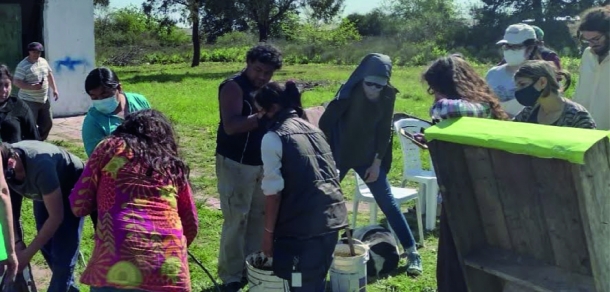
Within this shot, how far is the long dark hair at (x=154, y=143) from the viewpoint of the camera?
309 cm

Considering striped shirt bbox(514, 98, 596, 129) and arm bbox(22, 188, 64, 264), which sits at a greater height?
striped shirt bbox(514, 98, 596, 129)

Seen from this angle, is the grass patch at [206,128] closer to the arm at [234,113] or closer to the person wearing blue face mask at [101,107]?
the arm at [234,113]

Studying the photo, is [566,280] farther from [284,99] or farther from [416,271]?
[416,271]

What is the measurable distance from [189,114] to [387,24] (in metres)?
36.7

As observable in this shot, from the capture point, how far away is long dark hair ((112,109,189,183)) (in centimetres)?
309

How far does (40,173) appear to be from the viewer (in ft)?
11.1

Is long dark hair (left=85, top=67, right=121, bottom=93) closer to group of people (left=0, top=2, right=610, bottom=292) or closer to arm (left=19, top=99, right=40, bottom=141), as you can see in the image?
group of people (left=0, top=2, right=610, bottom=292)

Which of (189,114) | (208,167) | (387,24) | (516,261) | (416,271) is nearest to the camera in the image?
(516,261)

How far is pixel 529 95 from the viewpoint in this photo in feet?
12.3

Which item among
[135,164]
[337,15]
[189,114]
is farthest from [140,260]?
[337,15]

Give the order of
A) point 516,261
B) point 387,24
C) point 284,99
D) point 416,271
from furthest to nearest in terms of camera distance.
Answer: point 387,24, point 416,271, point 284,99, point 516,261

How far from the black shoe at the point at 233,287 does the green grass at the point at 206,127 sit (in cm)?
14

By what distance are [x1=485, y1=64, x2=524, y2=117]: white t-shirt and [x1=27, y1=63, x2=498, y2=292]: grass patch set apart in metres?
0.59

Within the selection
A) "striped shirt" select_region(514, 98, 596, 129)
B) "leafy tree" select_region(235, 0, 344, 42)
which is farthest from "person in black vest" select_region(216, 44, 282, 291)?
"leafy tree" select_region(235, 0, 344, 42)
